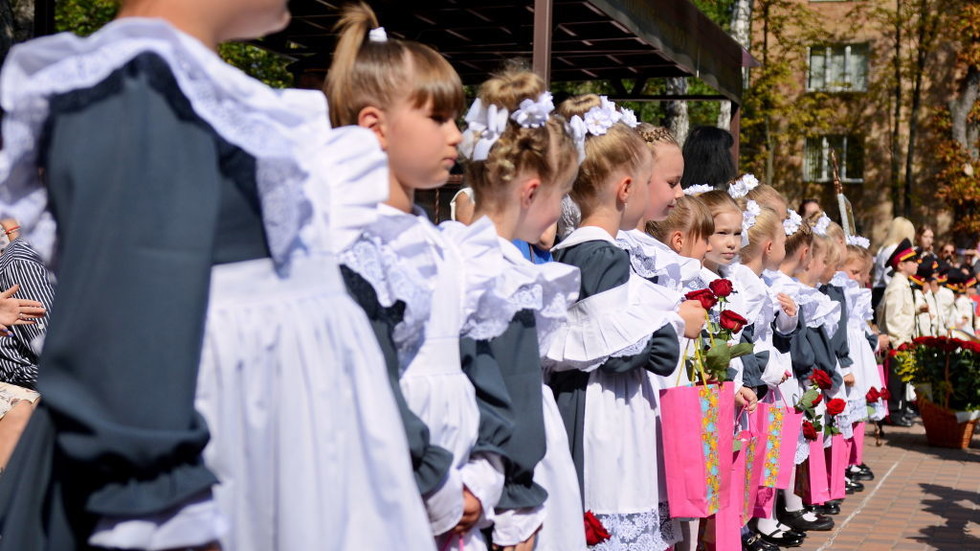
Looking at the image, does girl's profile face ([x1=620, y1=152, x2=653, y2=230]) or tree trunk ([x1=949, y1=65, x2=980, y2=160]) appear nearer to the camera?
girl's profile face ([x1=620, y1=152, x2=653, y2=230])

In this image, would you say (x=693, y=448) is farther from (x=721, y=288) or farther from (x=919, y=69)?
(x=919, y=69)

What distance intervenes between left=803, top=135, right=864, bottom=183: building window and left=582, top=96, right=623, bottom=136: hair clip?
100 ft

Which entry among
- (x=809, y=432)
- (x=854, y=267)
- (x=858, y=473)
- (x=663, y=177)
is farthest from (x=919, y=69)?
(x=663, y=177)

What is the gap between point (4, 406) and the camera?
13.8 ft

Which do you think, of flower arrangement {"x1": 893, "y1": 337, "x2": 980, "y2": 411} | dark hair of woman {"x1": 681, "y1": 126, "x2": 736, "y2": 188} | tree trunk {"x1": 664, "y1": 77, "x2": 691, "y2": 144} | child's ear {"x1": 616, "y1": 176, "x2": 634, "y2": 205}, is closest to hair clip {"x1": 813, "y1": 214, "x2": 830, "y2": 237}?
dark hair of woman {"x1": 681, "y1": 126, "x2": 736, "y2": 188}

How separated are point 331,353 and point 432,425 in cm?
88

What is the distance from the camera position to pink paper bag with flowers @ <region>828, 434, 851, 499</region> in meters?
8.01

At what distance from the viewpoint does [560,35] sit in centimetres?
942

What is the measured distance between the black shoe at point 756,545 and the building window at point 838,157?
2809cm

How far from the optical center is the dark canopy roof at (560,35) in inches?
323

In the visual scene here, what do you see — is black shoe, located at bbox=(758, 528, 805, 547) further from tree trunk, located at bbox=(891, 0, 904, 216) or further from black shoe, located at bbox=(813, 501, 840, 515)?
tree trunk, located at bbox=(891, 0, 904, 216)

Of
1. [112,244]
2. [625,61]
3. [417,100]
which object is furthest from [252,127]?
[625,61]

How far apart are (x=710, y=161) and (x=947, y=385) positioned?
581 centimetres

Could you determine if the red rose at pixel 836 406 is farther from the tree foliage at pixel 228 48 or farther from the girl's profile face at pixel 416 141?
the tree foliage at pixel 228 48
